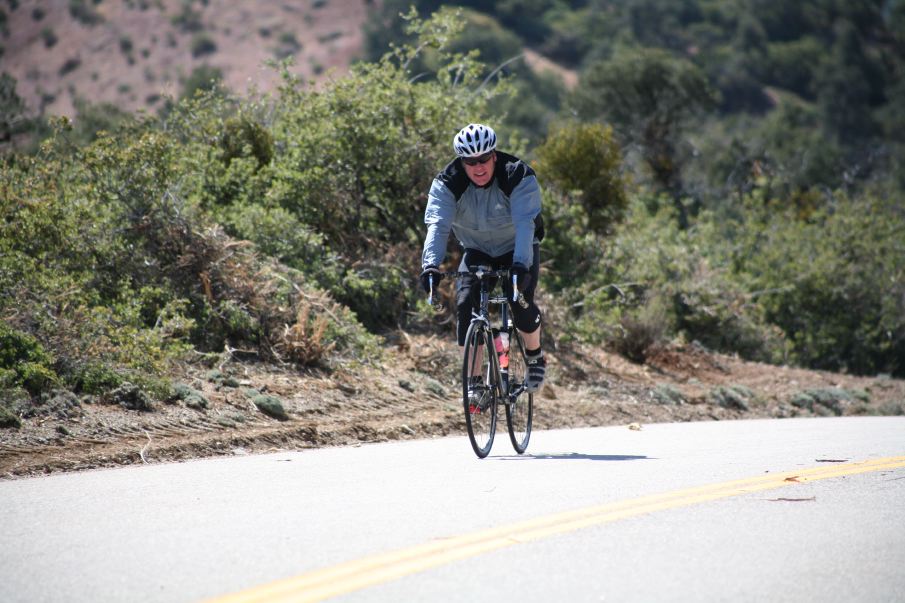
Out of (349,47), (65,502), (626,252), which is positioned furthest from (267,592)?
(349,47)

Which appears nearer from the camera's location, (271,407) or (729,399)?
(271,407)

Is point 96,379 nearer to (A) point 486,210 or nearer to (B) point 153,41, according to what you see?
(A) point 486,210

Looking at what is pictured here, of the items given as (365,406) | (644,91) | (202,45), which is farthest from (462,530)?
(202,45)

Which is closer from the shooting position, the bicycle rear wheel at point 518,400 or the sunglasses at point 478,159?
the sunglasses at point 478,159

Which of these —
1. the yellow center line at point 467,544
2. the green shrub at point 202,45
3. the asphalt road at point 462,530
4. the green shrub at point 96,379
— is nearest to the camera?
Result: the yellow center line at point 467,544

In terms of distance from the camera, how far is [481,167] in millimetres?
8438

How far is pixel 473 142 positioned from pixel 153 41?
113 m

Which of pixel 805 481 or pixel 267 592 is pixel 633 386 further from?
pixel 267 592

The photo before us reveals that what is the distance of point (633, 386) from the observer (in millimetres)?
15641

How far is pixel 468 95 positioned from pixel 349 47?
10577 cm

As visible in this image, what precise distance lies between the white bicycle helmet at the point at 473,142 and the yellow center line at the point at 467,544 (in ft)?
9.70

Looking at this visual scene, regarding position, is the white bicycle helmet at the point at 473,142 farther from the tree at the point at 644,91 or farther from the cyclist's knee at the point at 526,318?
the tree at the point at 644,91

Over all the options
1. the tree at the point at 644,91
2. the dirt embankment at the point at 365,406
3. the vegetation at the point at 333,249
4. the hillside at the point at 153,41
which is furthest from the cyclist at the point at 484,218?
the hillside at the point at 153,41

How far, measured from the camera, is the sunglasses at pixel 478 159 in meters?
8.37
